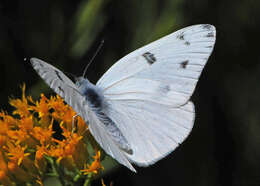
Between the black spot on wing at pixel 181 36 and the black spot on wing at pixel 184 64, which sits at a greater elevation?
the black spot on wing at pixel 181 36

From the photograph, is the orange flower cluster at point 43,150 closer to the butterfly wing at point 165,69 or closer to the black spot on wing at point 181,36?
the butterfly wing at point 165,69

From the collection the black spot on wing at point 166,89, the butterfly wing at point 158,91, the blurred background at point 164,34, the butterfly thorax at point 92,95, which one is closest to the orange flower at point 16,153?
the butterfly thorax at point 92,95

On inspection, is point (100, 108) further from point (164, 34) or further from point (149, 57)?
point (164, 34)

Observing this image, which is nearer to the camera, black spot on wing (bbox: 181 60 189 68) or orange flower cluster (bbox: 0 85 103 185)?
black spot on wing (bbox: 181 60 189 68)

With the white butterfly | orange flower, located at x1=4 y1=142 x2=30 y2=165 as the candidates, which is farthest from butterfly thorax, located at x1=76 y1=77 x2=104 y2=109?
orange flower, located at x1=4 y1=142 x2=30 y2=165

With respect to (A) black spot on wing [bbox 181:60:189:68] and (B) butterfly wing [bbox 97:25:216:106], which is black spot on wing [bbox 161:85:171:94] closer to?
(B) butterfly wing [bbox 97:25:216:106]

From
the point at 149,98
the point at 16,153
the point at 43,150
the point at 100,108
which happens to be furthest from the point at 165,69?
the point at 16,153
